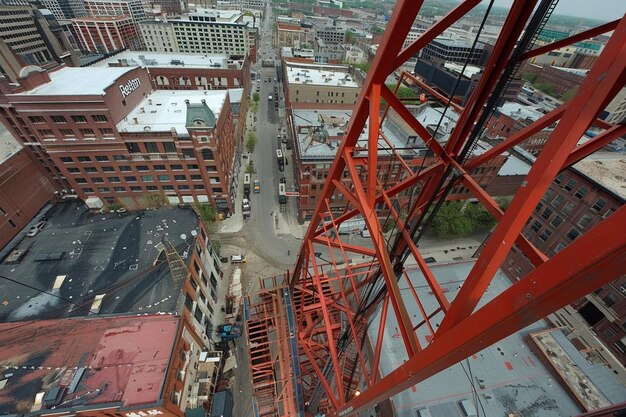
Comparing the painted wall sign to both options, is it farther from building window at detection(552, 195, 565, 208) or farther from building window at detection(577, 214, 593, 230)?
building window at detection(577, 214, 593, 230)

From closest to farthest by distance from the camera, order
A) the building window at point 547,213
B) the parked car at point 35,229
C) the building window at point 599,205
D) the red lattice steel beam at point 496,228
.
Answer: the red lattice steel beam at point 496,228 < the building window at point 599,205 < the parked car at point 35,229 < the building window at point 547,213

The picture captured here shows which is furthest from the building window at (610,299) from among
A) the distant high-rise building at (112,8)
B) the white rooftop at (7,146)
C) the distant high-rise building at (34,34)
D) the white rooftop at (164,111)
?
the distant high-rise building at (112,8)

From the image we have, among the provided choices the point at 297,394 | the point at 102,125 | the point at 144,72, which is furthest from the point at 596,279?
the point at 144,72

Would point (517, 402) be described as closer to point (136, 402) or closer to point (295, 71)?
point (136, 402)

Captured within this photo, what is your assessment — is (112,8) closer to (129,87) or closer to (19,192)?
(129,87)

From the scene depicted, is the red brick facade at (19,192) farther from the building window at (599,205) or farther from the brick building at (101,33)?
the brick building at (101,33)

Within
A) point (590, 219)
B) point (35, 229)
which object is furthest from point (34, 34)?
point (590, 219)

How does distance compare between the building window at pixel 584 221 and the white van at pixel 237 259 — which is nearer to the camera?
the building window at pixel 584 221
